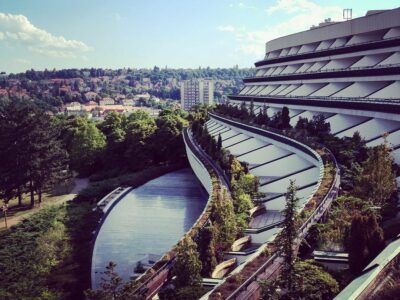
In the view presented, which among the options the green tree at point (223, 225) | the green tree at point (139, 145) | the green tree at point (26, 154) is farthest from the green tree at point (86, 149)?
the green tree at point (223, 225)

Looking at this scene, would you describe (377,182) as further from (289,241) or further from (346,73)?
(346,73)

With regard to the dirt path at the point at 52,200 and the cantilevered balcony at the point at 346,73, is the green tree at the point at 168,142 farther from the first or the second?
the cantilevered balcony at the point at 346,73

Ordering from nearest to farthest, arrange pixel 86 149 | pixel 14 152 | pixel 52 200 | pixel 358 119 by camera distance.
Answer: pixel 358 119, pixel 14 152, pixel 52 200, pixel 86 149

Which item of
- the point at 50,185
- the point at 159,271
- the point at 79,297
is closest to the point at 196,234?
the point at 159,271

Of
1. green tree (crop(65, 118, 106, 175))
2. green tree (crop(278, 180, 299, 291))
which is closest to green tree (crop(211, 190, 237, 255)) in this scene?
green tree (crop(278, 180, 299, 291))

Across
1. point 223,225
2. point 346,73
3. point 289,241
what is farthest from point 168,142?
point 289,241

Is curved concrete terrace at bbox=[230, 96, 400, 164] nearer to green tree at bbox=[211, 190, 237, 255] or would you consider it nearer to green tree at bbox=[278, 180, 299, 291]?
green tree at bbox=[211, 190, 237, 255]
